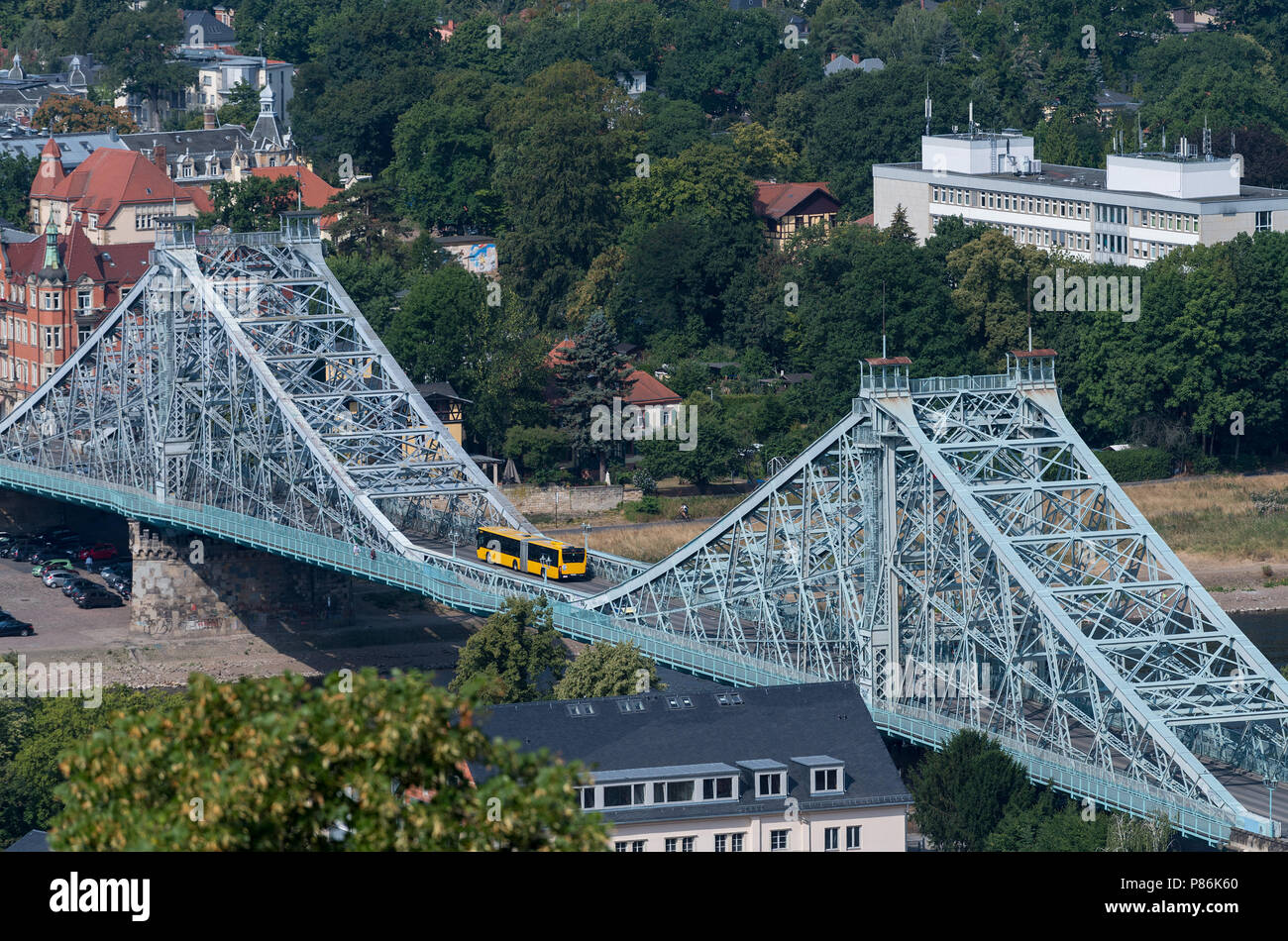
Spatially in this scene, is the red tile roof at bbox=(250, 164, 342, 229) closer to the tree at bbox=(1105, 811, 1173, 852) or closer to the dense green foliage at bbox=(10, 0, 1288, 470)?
the dense green foliage at bbox=(10, 0, 1288, 470)

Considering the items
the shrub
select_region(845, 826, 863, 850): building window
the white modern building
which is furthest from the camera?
the white modern building

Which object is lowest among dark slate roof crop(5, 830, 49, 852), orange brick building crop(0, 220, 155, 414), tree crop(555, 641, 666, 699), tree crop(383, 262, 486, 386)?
dark slate roof crop(5, 830, 49, 852)

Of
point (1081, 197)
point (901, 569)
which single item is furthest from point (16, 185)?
point (901, 569)

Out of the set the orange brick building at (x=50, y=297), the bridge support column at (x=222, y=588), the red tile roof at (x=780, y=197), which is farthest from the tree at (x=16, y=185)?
the bridge support column at (x=222, y=588)

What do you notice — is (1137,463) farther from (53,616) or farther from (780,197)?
(53,616)

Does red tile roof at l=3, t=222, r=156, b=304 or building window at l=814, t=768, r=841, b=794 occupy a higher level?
red tile roof at l=3, t=222, r=156, b=304

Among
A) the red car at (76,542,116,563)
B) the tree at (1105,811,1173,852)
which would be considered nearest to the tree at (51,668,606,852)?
the tree at (1105,811,1173,852)

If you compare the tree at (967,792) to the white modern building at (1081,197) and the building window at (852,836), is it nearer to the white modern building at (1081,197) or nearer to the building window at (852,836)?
the building window at (852,836)
